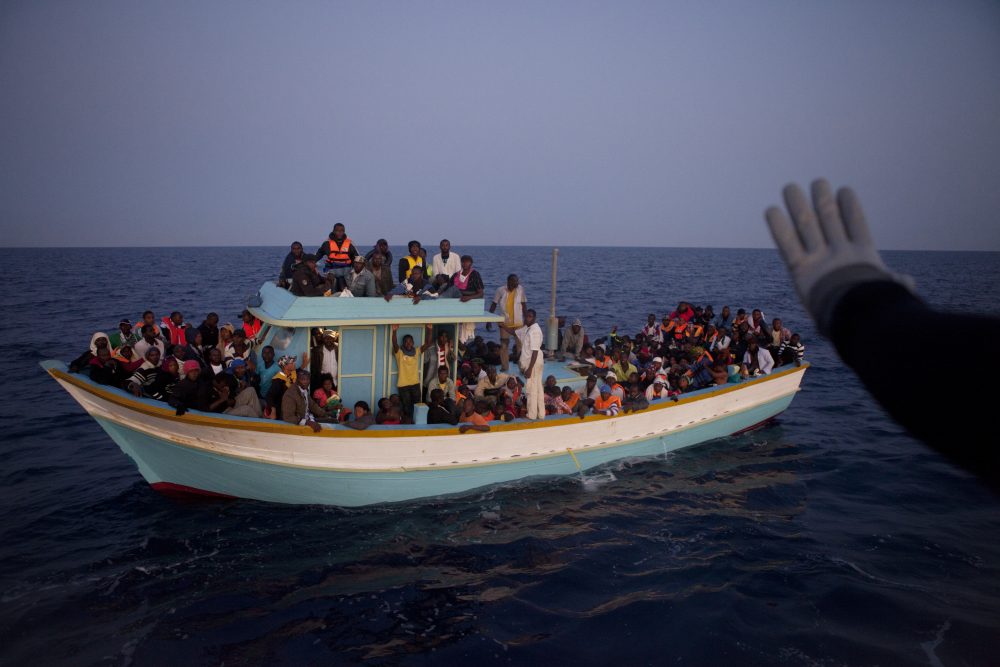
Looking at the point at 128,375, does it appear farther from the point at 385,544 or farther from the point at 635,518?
the point at 635,518

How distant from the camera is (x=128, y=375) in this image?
10.4 meters

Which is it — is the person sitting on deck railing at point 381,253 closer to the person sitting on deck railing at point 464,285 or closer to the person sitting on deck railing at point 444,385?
the person sitting on deck railing at point 464,285

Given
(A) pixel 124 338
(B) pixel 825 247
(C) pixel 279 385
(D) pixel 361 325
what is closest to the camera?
(B) pixel 825 247

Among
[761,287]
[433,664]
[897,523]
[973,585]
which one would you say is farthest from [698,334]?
[761,287]

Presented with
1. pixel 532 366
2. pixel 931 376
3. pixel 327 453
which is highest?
pixel 931 376

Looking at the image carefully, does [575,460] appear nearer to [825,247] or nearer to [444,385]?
[444,385]

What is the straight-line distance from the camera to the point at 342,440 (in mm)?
9641

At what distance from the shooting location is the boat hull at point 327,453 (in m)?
9.50

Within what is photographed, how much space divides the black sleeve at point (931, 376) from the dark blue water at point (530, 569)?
7123mm

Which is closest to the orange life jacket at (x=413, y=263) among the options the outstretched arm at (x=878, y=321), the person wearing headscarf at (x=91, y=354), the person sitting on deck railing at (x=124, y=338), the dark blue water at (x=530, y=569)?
the dark blue water at (x=530, y=569)

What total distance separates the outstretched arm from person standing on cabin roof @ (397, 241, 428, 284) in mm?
9964

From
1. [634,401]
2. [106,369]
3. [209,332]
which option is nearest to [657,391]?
[634,401]

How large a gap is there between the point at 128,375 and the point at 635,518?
901 centimetres

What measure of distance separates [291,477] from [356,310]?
2.85m
